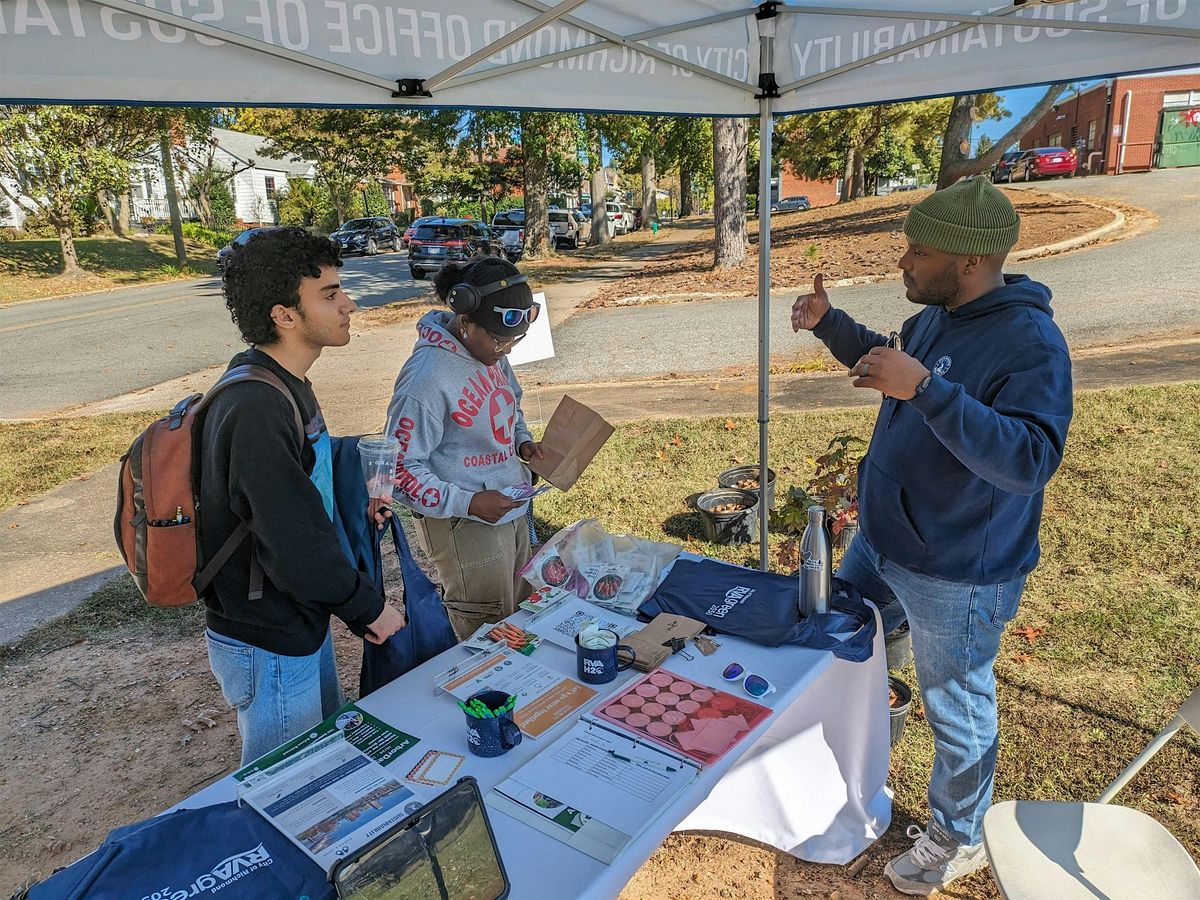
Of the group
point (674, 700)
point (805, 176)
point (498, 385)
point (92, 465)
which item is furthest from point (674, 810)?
point (805, 176)

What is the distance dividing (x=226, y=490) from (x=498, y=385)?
3.81ft

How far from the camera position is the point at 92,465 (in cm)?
742

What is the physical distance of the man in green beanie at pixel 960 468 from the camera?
193 centimetres

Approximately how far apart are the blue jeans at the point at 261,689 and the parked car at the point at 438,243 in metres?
19.8

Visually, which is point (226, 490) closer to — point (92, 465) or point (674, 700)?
point (674, 700)

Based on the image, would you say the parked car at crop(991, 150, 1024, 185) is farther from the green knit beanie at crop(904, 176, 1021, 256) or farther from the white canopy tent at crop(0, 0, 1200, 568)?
the green knit beanie at crop(904, 176, 1021, 256)

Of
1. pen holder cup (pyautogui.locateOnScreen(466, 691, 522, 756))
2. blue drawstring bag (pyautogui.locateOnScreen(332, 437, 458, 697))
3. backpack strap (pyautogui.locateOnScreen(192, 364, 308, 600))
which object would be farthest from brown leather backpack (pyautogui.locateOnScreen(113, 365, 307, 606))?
pen holder cup (pyautogui.locateOnScreen(466, 691, 522, 756))

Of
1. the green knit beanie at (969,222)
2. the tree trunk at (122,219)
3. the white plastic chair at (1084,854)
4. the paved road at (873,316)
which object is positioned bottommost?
the white plastic chair at (1084,854)

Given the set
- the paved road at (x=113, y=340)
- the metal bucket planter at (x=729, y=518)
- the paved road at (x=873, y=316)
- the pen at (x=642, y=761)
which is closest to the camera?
the pen at (x=642, y=761)

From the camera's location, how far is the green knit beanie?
83.0 inches

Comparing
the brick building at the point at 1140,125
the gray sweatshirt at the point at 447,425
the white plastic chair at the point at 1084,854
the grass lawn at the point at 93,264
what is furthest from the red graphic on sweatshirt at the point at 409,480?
the brick building at the point at 1140,125

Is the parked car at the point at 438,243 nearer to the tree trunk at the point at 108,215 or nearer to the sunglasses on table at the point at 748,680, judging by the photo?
the tree trunk at the point at 108,215

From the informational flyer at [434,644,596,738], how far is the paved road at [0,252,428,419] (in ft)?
33.3

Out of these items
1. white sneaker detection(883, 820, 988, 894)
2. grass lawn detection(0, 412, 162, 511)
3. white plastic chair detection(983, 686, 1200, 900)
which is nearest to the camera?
white plastic chair detection(983, 686, 1200, 900)
